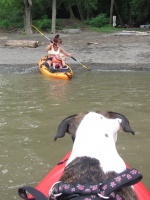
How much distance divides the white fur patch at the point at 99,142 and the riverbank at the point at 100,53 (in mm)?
10897

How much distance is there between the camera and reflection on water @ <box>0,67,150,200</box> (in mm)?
4730

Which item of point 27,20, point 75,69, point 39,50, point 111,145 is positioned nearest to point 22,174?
point 111,145

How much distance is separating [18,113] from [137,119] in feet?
7.65

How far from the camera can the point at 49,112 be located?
24.2ft

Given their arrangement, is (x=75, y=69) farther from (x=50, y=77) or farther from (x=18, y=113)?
(x=18, y=113)

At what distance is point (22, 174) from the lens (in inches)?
177

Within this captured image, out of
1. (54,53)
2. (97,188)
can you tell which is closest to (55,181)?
(97,188)

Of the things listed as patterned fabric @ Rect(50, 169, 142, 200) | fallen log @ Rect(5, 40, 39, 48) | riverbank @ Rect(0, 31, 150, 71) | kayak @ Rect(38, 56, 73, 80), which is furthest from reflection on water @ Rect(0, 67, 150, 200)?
fallen log @ Rect(5, 40, 39, 48)

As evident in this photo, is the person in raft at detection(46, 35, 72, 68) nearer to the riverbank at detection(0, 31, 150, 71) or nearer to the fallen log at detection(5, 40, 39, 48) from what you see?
the riverbank at detection(0, 31, 150, 71)

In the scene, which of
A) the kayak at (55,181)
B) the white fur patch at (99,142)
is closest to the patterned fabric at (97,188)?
the white fur patch at (99,142)

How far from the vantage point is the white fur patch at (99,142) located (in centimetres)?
253

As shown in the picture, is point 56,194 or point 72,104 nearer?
point 56,194

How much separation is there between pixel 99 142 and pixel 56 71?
9.64m

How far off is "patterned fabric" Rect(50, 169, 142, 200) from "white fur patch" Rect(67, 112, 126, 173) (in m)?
0.22
